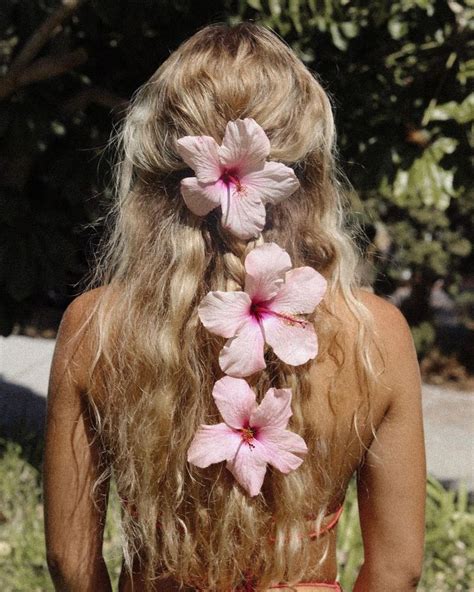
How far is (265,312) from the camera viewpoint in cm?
160

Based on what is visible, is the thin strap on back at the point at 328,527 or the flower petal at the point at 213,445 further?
the thin strap on back at the point at 328,527

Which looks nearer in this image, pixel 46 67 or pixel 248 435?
pixel 248 435

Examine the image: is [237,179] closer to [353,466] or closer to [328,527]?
[353,466]

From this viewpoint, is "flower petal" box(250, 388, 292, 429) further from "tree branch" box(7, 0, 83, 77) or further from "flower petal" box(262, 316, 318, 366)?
"tree branch" box(7, 0, 83, 77)

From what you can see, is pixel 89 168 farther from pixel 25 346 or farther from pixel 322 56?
pixel 25 346

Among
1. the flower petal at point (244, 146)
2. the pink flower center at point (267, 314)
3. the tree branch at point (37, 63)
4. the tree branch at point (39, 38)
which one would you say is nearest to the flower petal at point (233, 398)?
the pink flower center at point (267, 314)

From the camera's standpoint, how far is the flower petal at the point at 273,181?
61.7 inches

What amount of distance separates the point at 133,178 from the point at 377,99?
197cm

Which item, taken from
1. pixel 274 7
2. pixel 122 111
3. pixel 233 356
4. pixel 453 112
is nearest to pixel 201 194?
pixel 233 356

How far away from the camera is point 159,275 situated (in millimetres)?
1660

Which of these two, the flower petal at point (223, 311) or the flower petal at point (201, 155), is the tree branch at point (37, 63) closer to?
the flower petal at point (201, 155)

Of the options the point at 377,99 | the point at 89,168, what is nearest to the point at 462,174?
the point at 377,99

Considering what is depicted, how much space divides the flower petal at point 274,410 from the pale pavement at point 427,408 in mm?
3579

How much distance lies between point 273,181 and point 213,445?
48 centimetres
